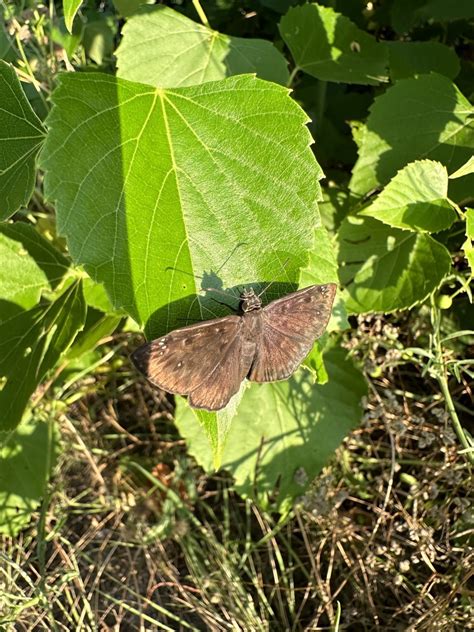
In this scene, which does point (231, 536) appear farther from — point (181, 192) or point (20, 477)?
point (181, 192)

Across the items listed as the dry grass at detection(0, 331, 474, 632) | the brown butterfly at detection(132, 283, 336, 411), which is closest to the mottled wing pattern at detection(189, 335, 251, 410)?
the brown butterfly at detection(132, 283, 336, 411)

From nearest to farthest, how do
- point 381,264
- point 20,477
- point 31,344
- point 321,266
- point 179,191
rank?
point 179,191 → point 321,266 → point 31,344 → point 381,264 → point 20,477

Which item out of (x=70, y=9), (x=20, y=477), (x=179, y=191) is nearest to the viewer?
(x=70, y=9)

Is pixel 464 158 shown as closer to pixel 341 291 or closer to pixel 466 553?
pixel 341 291

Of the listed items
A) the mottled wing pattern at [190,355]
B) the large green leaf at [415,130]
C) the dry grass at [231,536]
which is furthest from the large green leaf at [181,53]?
the dry grass at [231,536]

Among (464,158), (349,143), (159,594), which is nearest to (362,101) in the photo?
(349,143)

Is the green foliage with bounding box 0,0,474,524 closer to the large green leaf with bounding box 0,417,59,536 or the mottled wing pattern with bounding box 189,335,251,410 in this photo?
the mottled wing pattern with bounding box 189,335,251,410

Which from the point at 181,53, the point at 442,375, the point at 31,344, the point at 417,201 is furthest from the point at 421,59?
the point at 31,344
